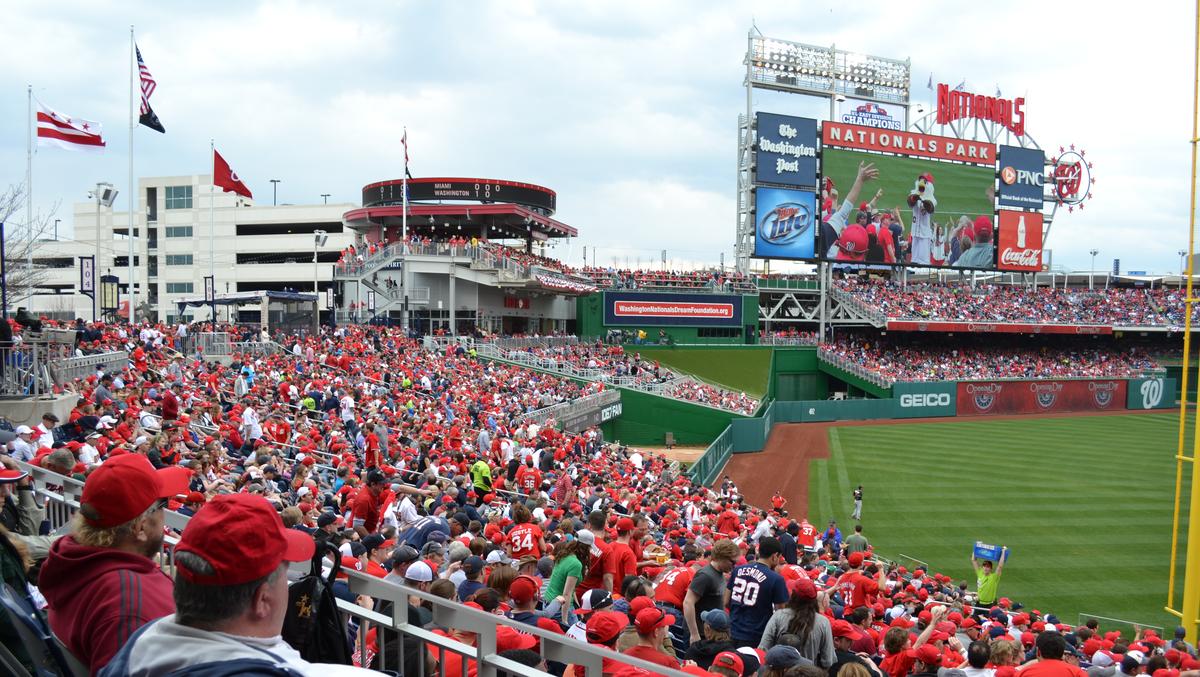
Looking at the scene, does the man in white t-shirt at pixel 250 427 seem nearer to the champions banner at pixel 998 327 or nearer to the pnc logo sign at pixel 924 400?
the pnc logo sign at pixel 924 400

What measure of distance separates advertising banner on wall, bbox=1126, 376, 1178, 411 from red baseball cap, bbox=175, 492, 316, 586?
5759 cm

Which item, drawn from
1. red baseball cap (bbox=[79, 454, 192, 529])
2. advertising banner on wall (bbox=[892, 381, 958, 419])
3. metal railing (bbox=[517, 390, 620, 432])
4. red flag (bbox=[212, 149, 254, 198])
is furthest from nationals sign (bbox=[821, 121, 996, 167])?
red baseball cap (bbox=[79, 454, 192, 529])

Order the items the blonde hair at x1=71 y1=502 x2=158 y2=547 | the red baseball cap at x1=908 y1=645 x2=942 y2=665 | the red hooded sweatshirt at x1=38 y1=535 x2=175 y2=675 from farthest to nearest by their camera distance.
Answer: the red baseball cap at x1=908 y1=645 x2=942 y2=665, the blonde hair at x1=71 y1=502 x2=158 y2=547, the red hooded sweatshirt at x1=38 y1=535 x2=175 y2=675

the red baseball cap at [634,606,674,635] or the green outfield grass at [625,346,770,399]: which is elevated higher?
the red baseball cap at [634,606,674,635]

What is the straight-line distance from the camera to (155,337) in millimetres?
18984

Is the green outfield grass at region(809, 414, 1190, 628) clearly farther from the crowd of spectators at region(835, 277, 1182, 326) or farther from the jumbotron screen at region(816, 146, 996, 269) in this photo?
the jumbotron screen at region(816, 146, 996, 269)

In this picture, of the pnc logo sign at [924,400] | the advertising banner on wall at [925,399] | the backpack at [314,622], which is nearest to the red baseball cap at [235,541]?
the backpack at [314,622]

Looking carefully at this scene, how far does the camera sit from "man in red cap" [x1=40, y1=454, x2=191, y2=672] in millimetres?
2492

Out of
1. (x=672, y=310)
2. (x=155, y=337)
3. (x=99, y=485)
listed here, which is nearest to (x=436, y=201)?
(x=672, y=310)

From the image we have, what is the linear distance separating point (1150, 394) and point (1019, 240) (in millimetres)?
12056

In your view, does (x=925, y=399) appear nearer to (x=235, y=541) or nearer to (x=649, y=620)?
(x=649, y=620)

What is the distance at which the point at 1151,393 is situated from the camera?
50000 millimetres

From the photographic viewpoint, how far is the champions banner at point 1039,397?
4431 centimetres

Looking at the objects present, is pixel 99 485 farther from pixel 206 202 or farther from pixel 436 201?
pixel 206 202
